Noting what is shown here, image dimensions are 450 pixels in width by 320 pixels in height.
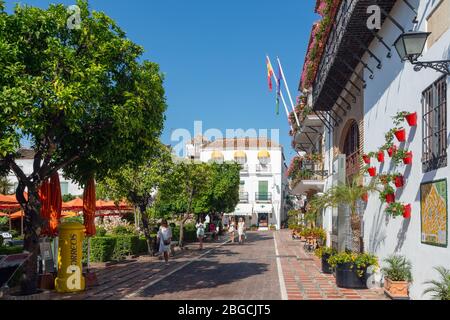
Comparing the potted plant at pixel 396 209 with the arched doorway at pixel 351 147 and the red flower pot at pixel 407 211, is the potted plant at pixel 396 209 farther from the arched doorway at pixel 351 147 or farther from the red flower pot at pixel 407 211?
the arched doorway at pixel 351 147

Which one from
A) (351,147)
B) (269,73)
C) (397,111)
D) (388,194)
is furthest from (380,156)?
(269,73)

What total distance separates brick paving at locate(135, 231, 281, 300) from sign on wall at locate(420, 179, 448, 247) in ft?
11.9

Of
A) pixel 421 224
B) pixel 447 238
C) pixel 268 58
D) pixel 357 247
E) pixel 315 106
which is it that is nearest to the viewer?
pixel 447 238

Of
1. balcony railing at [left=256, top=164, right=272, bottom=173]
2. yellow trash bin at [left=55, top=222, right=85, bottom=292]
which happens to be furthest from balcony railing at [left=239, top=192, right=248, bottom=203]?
yellow trash bin at [left=55, top=222, right=85, bottom=292]

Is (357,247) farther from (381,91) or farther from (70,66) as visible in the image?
(70,66)

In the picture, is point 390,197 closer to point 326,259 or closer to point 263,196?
point 326,259

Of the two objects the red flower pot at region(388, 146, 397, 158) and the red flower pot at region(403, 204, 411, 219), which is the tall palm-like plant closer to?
the red flower pot at region(388, 146, 397, 158)

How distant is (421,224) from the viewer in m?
9.07

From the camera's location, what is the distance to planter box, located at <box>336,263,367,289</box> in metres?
11.8

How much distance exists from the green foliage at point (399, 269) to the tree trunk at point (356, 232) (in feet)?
14.8

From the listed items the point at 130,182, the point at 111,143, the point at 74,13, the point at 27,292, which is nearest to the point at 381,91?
the point at 111,143

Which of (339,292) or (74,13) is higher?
(74,13)

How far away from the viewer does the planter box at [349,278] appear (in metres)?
11.8

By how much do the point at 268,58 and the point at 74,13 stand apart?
22535mm
